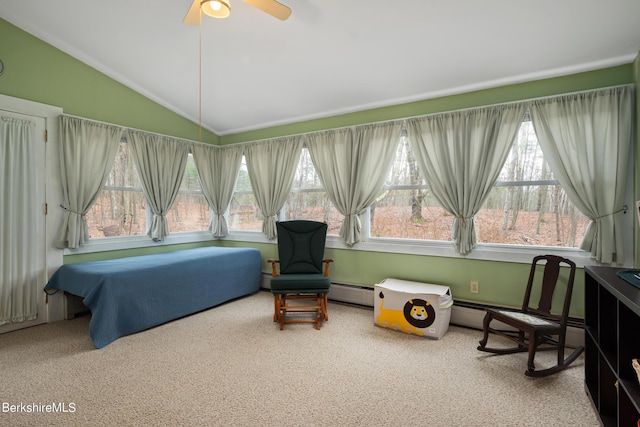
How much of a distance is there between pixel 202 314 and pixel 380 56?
341 centimetres

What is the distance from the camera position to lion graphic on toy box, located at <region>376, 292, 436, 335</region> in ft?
9.81

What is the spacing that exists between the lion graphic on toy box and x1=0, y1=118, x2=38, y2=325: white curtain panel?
12.0 feet

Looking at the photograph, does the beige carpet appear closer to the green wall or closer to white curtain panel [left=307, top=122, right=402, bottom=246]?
the green wall

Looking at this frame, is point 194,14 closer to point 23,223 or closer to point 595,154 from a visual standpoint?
point 23,223

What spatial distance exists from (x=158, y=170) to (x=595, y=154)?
15.9 ft

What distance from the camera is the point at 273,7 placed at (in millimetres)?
2176

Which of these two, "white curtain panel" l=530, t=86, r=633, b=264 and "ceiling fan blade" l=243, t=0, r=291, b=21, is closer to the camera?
"ceiling fan blade" l=243, t=0, r=291, b=21

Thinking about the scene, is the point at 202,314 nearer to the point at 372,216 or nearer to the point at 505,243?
the point at 372,216

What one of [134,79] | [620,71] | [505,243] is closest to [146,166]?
[134,79]

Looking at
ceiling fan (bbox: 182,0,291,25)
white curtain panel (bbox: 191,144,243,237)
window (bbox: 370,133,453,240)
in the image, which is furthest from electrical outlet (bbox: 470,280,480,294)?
white curtain panel (bbox: 191,144,243,237)

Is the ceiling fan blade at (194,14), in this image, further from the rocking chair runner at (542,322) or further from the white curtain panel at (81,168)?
the rocking chair runner at (542,322)

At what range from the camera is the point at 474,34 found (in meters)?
2.58

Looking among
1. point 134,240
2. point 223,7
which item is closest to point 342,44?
point 223,7

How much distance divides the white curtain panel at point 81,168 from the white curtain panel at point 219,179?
4.72ft
